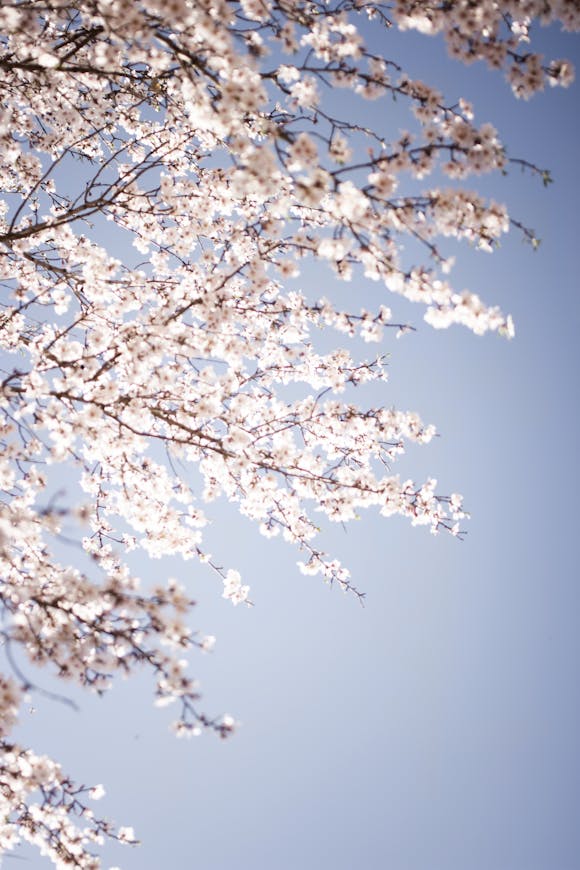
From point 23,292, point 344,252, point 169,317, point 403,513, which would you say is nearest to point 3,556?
point 169,317

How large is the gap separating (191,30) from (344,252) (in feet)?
8.27

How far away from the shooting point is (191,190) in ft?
21.2

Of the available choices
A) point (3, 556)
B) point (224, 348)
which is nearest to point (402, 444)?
point (224, 348)

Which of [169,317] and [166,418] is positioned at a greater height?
[169,317]

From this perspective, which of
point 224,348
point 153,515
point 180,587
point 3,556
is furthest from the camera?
point 153,515

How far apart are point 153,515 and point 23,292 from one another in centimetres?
293

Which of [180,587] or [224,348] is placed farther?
[224,348]

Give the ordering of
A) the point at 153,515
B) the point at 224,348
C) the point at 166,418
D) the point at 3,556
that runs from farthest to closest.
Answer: the point at 153,515, the point at 224,348, the point at 166,418, the point at 3,556

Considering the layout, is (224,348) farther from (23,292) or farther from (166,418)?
(23,292)

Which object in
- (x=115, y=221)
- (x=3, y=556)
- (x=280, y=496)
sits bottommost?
(x=3, y=556)

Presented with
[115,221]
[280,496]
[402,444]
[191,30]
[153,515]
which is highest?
[115,221]

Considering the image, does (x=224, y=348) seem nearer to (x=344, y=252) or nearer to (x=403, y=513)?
(x=344, y=252)

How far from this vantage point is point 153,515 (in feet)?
19.5

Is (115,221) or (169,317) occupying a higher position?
(115,221)
